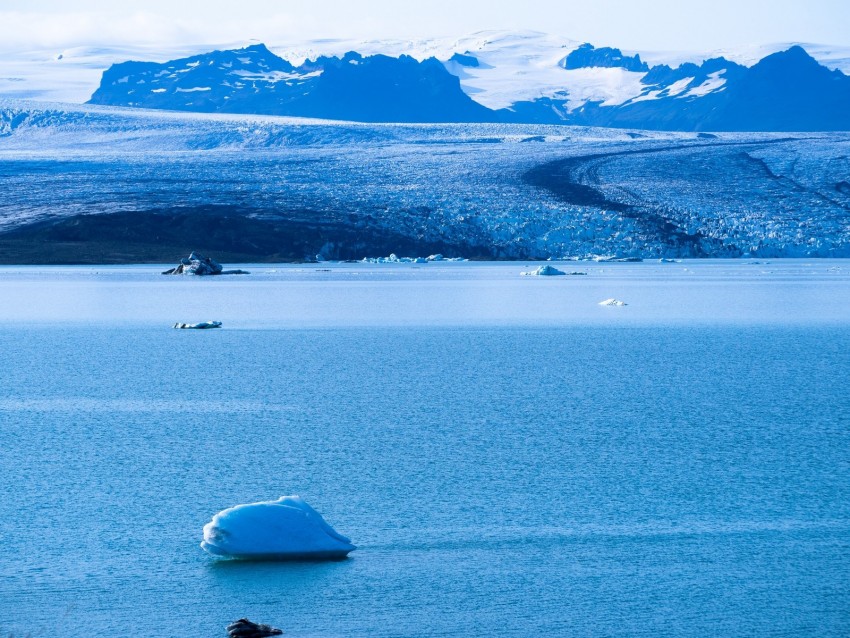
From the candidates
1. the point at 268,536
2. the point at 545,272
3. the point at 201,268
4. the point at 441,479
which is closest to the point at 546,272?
the point at 545,272

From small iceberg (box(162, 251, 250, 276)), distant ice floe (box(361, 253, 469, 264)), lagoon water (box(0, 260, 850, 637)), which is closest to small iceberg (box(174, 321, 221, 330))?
lagoon water (box(0, 260, 850, 637))

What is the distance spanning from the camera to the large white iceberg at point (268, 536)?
27.2 ft

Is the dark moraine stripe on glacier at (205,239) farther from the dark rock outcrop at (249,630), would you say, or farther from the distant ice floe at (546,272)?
the dark rock outcrop at (249,630)

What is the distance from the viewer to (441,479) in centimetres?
1077

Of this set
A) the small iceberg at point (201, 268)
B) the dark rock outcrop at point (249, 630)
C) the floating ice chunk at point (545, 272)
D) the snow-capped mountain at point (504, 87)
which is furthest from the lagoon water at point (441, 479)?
the snow-capped mountain at point (504, 87)

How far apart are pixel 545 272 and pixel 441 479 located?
35.8 m

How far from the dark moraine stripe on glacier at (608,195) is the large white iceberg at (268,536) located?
4967cm

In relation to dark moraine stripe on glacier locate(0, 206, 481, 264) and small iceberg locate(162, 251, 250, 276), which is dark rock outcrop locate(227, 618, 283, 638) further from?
dark moraine stripe on glacier locate(0, 206, 481, 264)

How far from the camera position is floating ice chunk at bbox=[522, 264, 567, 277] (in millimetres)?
44531

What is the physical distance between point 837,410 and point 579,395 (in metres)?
3.17

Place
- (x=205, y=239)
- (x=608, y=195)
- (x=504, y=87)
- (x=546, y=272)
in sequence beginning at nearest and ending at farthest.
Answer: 1. (x=546, y=272)
2. (x=205, y=239)
3. (x=608, y=195)
4. (x=504, y=87)

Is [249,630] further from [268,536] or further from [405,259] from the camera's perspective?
[405,259]

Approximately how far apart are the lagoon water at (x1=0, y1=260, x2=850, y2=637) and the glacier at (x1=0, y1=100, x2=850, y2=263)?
3225 cm

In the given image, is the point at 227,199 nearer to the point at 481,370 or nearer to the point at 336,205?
the point at 336,205
